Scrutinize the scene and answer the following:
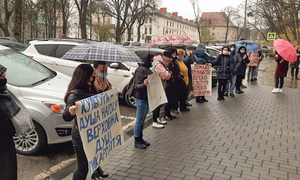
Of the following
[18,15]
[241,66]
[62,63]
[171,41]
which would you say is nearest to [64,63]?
[62,63]

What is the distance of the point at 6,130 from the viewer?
2.77 metres

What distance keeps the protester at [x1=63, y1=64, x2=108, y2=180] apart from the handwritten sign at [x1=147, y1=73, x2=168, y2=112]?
6.46 ft

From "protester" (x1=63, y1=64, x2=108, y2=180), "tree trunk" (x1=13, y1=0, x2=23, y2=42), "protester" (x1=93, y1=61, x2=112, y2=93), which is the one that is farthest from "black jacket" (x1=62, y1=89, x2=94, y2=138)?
"tree trunk" (x1=13, y1=0, x2=23, y2=42)

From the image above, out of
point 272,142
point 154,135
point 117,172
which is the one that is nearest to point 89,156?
point 117,172

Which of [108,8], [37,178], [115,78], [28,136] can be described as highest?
[108,8]

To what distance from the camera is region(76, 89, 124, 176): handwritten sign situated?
3.46m

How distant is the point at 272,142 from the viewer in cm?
588

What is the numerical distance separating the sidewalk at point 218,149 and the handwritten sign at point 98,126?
0.60 meters

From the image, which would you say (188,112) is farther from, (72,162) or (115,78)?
(72,162)

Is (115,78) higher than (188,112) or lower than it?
higher

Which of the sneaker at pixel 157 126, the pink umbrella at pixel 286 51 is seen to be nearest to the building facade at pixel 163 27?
the pink umbrella at pixel 286 51

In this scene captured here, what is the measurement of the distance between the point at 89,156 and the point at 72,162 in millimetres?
1503

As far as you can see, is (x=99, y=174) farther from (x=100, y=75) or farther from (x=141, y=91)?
(x=141, y=91)

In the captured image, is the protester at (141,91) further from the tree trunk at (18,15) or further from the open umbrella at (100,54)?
the tree trunk at (18,15)
